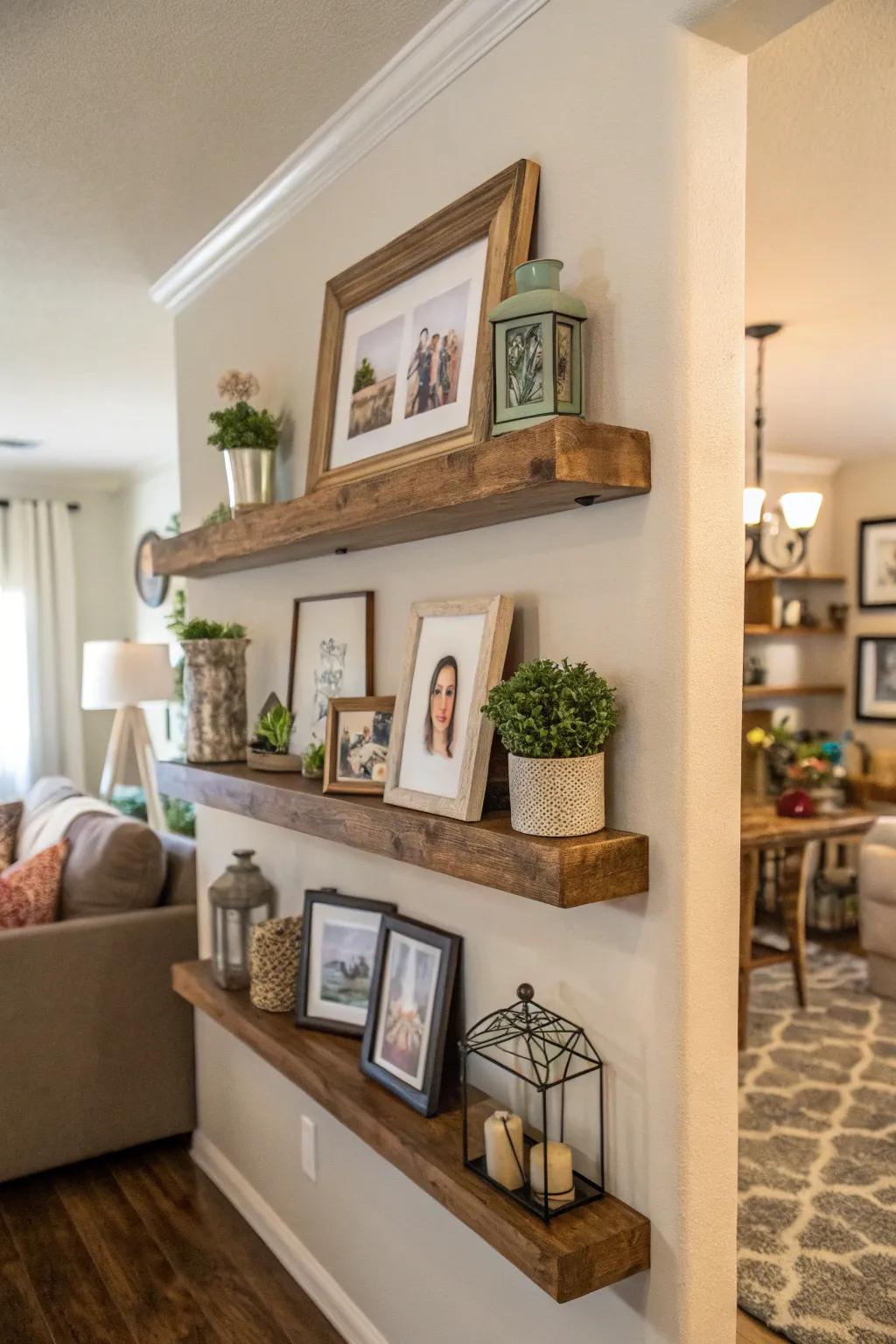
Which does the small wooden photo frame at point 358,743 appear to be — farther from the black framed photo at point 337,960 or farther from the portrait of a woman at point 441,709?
the black framed photo at point 337,960

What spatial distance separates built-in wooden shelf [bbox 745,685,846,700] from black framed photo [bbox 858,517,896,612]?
1.66ft

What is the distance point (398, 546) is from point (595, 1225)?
47.7 inches

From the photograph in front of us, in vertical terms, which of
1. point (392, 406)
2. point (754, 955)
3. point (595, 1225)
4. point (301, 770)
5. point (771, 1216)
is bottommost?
point (771, 1216)

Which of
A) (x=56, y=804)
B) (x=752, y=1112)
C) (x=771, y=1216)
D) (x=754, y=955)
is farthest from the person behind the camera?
(x=56, y=804)

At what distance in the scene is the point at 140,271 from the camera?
2.79 meters

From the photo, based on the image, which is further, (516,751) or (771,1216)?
(771,1216)

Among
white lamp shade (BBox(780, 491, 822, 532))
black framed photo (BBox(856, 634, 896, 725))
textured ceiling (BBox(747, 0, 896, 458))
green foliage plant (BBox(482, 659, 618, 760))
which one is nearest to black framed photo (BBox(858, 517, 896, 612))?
black framed photo (BBox(856, 634, 896, 725))

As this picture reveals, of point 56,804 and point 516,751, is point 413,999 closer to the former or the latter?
point 516,751

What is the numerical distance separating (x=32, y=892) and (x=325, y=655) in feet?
4.76

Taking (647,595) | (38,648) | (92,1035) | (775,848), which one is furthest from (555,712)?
(38,648)

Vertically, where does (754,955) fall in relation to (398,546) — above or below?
below

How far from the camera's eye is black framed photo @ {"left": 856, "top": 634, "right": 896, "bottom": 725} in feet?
18.9

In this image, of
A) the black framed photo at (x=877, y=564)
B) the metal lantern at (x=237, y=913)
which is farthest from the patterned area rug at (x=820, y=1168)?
the black framed photo at (x=877, y=564)

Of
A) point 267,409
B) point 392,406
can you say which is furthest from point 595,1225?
point 267,409
